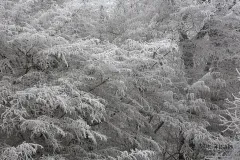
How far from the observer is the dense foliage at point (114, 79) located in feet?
13.8

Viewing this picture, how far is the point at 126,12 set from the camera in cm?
762

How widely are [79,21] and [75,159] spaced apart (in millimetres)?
2519

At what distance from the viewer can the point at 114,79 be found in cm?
509

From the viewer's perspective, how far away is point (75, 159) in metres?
4.78

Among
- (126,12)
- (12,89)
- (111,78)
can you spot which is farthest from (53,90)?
(126,12)

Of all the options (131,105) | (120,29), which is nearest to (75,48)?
(131,105)

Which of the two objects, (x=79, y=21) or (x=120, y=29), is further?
(x=120, y=29)

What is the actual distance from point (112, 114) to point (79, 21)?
1839mm

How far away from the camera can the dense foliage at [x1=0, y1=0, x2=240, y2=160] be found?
421 centimetres

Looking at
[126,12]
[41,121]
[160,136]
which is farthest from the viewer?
[126,12]

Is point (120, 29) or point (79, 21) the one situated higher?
point (79, 21)

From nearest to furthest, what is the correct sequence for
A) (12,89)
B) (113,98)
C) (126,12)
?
1. (12,89)
2. (113,98)
3. (126,12)

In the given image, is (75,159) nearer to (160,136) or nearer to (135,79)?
(135,79)

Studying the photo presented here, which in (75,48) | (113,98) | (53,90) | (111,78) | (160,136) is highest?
(75,48)
